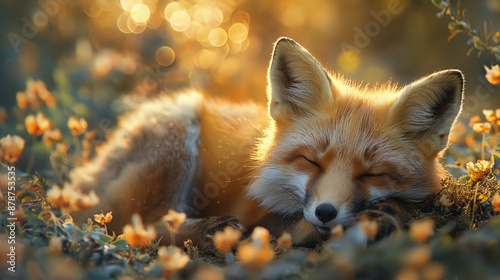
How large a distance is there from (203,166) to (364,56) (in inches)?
195

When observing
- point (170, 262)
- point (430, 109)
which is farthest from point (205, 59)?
point (170, 262)

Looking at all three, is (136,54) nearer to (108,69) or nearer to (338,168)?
(108,69)

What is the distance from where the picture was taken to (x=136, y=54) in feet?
24.2

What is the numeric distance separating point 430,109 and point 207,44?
17.9 ft

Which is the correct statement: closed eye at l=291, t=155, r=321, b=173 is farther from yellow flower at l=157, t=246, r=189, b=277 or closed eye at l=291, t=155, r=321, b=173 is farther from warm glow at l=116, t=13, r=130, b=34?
warm glow at l=116, t=13, r=130, b=34

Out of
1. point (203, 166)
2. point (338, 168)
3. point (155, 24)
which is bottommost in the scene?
point (203, 166)

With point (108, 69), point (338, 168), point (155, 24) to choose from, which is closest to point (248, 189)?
point (338, 168)

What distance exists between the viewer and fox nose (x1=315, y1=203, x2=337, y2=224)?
2709mm

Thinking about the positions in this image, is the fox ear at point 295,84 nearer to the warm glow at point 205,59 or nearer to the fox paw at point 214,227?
the fox paw at point 214,227

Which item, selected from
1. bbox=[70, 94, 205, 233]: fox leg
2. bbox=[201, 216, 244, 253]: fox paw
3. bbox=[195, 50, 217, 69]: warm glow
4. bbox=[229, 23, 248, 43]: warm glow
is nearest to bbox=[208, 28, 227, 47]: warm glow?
bbox=[229, 23, 248, 43]: warm glow

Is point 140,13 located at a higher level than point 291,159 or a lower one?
higher

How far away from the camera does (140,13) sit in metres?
8.20

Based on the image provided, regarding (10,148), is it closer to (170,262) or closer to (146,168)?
(146,168)

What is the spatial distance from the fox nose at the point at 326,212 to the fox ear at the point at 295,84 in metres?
0.83
